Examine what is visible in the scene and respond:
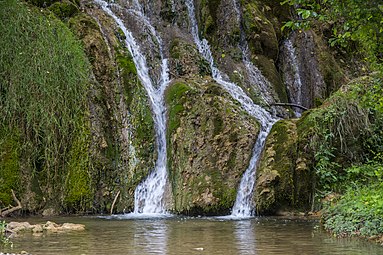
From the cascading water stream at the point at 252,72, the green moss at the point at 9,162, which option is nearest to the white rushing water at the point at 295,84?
the cascading water stream at the point at 252,72

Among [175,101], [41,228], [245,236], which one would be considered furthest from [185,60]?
[245,236]

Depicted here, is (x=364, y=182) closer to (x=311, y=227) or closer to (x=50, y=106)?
(x=311, y=227)

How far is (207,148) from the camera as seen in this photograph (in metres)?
14.0

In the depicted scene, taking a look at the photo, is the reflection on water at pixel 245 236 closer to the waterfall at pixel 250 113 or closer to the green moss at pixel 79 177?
the waterfall at pixel 250 113

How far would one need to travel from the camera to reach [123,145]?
14602 mm

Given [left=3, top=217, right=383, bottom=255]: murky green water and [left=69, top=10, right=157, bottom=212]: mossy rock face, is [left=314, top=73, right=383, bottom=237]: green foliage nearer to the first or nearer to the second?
[left=3, top=217, right=383, bottom=255]: murky green water

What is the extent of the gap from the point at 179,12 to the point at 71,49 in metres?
6.81

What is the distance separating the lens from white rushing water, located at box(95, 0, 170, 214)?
45.0 feet

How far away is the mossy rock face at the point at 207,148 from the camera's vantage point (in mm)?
13242

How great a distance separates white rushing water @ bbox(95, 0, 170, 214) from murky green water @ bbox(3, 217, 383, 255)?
8.71ft

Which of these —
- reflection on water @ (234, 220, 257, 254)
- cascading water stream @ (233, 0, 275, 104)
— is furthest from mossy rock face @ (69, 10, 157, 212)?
cascading water stream @ (233, 0, 275, 104)

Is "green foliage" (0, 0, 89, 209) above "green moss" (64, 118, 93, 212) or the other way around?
above

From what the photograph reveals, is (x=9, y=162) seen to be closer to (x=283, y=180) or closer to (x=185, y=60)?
(x=283, y=180)

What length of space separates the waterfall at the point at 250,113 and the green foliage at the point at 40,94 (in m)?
4.36
